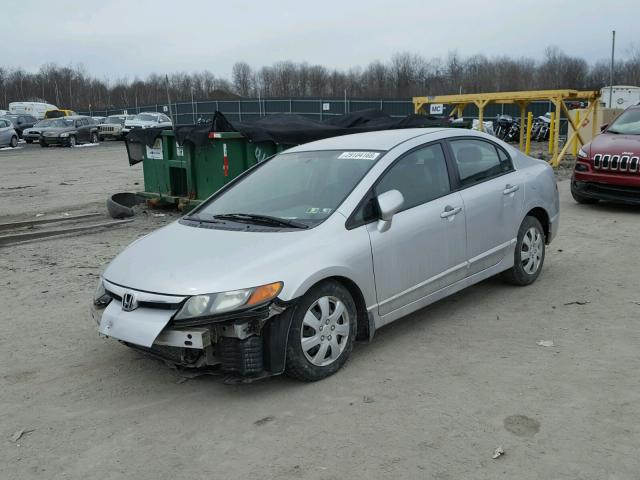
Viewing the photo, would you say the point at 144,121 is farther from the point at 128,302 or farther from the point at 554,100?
the point at 128,302

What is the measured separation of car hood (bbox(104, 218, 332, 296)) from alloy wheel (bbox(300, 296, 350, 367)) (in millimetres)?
344

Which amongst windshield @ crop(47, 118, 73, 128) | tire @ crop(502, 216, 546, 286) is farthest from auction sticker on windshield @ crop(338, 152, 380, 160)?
windshield @ crop(47, 118, 73, 128)

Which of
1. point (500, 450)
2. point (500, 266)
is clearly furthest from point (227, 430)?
point (500, 266)

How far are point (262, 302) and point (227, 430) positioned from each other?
74 centimetres

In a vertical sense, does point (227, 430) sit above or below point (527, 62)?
below

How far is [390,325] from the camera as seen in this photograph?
17.3 ft

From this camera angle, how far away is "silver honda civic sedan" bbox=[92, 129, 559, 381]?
151 inches

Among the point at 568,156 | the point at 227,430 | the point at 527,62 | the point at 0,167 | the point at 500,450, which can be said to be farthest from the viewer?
the point at 527,62

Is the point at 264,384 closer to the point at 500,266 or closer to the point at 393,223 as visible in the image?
the point at 393,223

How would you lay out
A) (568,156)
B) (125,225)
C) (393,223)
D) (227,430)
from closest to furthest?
(227,430)
(393,223)
(125,225)
(568,156)

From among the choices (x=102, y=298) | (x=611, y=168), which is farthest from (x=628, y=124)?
(x=102, y=298)

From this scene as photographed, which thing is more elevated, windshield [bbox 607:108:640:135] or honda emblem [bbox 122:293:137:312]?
windshield [bbox 607:108:640:135]

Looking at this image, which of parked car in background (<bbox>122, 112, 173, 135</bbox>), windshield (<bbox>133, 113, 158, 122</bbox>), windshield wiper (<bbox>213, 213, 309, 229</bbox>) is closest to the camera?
windshield wiper (<bbox>213, 213, 309, 229</bbox>)

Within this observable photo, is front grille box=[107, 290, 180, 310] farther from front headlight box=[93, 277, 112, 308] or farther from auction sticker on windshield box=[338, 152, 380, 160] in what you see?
auction sticker on windshield box=[338, 152, 380, 160]
